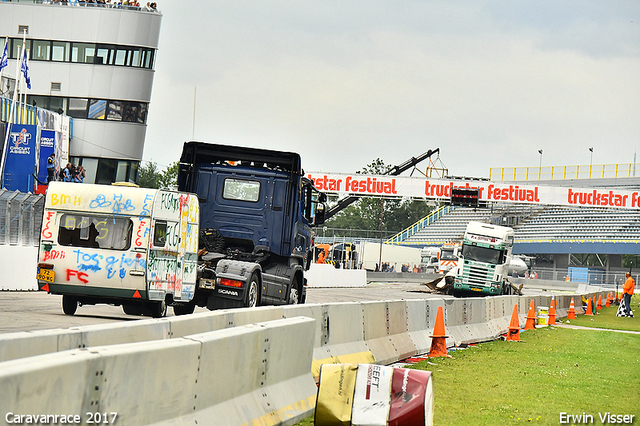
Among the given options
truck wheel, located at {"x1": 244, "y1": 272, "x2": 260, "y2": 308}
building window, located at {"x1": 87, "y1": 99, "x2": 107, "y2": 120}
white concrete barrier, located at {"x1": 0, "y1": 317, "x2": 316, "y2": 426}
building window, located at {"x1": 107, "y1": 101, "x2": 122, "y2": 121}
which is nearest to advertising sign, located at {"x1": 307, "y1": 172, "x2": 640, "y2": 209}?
building window, located at {"x1": 107, "y1": 101, "x2": 122, "y2": 121}

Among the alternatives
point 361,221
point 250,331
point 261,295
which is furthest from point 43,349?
point 361,221

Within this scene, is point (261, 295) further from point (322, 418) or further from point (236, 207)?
point (322, 418)

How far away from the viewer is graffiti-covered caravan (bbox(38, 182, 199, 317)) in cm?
1580

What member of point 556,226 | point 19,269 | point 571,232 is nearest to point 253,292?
point 19,269

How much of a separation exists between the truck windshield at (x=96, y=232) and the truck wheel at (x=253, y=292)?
2.49 metres

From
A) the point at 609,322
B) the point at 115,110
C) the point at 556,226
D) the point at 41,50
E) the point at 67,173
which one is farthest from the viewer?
the point at 556,226

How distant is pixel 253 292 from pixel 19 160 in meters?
25.9

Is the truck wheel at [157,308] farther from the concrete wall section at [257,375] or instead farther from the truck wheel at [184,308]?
the concrete wall section at [257,375]

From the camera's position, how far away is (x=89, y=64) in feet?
165

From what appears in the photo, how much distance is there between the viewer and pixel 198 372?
238 inches

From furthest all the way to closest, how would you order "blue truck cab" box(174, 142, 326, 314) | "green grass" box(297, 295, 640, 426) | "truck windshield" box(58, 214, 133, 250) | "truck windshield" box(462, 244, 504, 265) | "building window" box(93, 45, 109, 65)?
"building window" box(93, 45, 109, 65) → "truck windshield" box(462, 244, 504, 265) → "blue truck cab" box(174, 142, 326, 314) → "truck windshield" box(58, 214, 133, 250) → "green grass" box(297, 295, 640, 426)

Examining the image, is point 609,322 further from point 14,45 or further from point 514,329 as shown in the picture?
point 14,45

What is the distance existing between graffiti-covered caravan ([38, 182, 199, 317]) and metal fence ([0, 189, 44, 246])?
842 cm

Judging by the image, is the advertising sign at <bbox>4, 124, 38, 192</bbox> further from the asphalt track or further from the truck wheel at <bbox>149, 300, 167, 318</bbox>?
the truck wheel at <bbox>149, 300, 167, 318</bbox>
